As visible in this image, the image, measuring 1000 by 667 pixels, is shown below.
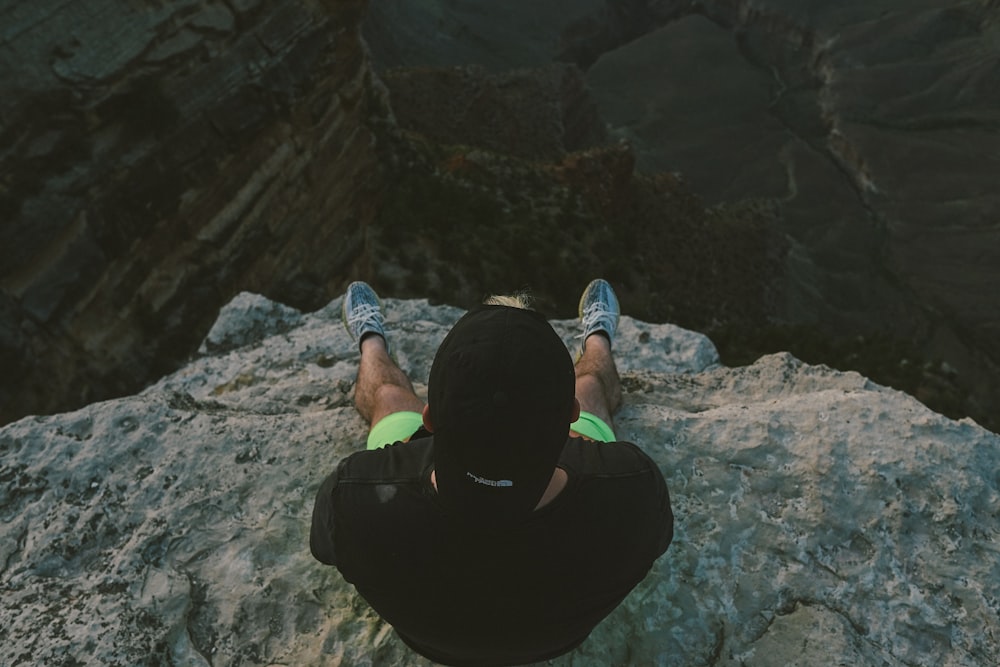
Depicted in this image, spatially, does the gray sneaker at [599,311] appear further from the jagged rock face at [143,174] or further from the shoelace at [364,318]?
the jagged rock face at [143,174]

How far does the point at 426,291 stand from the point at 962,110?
155ft

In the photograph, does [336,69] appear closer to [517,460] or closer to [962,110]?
[517,460]

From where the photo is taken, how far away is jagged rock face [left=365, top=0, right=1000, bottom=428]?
29500 mm

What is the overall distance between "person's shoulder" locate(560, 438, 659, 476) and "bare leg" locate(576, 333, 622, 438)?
1027 millimetres

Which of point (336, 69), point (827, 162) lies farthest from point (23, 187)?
point (827, 162)

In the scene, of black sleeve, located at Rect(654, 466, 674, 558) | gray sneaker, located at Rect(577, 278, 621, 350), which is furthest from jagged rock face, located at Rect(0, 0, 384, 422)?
black sleeve, located at Rect(654, 466, 674, 558)

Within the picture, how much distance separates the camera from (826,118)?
44.9 m

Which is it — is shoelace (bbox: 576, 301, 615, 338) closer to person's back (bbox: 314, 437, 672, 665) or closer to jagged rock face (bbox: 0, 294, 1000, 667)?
jagged rock face (bbox: 0, 294, 1000, 667)

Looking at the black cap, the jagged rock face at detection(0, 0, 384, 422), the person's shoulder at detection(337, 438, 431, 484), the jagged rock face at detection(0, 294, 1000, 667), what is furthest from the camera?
the jagged rock face at detection(0, 0, 384, 422)

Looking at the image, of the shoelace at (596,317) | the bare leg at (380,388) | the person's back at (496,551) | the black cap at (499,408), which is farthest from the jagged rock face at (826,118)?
the black cap at (499,408)

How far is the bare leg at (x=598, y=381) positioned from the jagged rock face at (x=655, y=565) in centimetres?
13

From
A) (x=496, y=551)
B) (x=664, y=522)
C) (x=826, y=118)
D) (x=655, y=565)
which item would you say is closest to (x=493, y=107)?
(x=655, y=565)

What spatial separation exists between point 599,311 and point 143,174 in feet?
20.5

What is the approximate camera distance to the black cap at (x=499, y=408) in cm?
142
